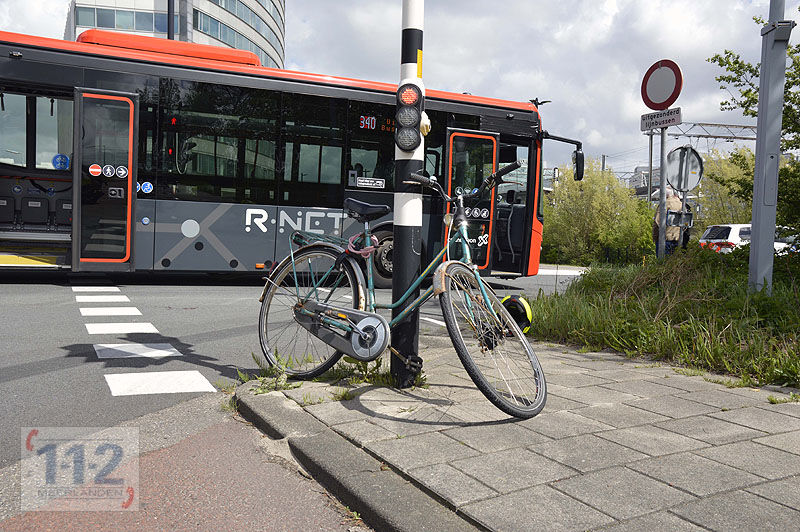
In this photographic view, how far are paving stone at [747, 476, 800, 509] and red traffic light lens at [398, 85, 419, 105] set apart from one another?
9.24ft

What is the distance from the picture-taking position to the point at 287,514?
274cm

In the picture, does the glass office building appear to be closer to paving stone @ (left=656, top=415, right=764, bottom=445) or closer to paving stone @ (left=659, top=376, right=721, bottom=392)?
paving stone @ (left=659, top=376, right=721, bottom=392)

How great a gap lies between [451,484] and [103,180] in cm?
902

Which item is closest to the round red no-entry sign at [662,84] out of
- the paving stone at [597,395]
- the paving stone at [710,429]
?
the paving stone at [597,395]

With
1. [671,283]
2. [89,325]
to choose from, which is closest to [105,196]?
[89,325]

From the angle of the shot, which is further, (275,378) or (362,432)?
(275,378)

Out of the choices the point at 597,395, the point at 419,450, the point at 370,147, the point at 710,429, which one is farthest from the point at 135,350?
the point at 370,147

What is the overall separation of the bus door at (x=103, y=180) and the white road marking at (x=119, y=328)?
3.37m

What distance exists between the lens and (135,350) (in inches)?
233

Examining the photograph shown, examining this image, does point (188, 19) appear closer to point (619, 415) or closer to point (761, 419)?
point (619, 415)

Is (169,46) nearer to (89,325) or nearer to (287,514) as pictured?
(89,325)

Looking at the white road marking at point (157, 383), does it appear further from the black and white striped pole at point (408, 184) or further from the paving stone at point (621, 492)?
the paving stone at point (621, 492)

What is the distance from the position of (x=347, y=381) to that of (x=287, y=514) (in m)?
1.81

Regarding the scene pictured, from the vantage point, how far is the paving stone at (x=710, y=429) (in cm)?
344
